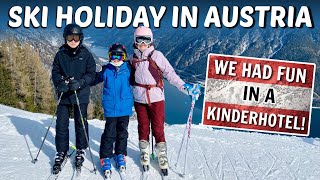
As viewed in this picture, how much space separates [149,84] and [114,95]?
0.49m

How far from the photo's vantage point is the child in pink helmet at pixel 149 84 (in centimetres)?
484

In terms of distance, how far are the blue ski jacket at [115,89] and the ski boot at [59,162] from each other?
89 centimetres

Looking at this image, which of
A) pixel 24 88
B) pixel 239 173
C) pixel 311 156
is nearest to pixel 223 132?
pixel 311 156

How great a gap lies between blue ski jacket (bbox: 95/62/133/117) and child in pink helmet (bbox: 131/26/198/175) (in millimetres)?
179

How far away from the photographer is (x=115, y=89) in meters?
4.76

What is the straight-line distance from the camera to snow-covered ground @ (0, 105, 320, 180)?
501 centimetres

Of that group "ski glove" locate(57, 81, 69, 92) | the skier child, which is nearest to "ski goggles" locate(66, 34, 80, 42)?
the skier child

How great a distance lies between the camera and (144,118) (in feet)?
16.6

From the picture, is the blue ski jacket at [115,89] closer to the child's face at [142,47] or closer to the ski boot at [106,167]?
the child's face at [142,47]

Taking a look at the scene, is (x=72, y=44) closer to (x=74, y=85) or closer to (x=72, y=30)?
(x=72, y=30)

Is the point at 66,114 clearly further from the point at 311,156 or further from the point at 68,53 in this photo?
the point at 311,156

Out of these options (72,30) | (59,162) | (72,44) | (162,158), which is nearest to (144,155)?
(162,158)

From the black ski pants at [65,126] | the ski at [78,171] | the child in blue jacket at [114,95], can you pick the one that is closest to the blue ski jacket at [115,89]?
the child in blue jacket at [114,95]

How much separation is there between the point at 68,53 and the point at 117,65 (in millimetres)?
657
